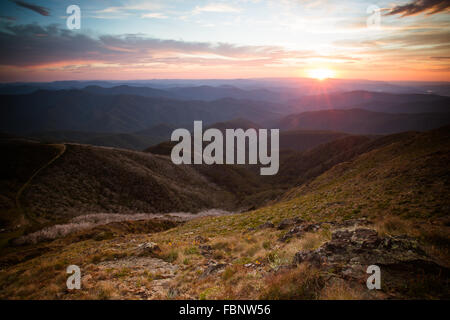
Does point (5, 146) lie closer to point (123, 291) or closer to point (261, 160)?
point (123, 291)

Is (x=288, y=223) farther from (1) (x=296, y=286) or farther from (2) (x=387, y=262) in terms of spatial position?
(1) (x=296, y=286)

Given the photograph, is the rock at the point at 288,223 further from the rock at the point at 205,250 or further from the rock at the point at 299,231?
the rock at the point at 205,250

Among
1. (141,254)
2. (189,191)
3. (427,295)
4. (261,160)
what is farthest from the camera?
(261,160)

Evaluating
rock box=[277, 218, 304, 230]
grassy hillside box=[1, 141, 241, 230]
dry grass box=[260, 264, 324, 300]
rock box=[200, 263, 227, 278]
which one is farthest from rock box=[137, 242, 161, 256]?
grassy hillside box=[1, 141, 241, 230]

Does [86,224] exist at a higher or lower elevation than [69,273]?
lower

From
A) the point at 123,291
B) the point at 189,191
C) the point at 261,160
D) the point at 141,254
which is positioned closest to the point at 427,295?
the point at 123,291

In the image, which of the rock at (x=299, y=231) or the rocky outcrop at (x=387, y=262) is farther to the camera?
the rock at (x=299, y=231)

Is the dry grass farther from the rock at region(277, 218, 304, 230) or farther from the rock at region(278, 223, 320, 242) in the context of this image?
the rock at region(277, 218, 304, 230)

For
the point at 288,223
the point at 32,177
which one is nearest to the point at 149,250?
the point at 288,223

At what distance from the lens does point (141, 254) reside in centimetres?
1232

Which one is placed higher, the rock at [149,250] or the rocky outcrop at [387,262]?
the rocky outcrop at [387,262]

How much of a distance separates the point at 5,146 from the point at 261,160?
135630mm

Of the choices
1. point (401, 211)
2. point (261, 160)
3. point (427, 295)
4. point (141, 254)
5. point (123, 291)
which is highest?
point (427, 295)

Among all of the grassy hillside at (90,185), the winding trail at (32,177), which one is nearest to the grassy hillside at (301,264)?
the winding trail at (32,177)
